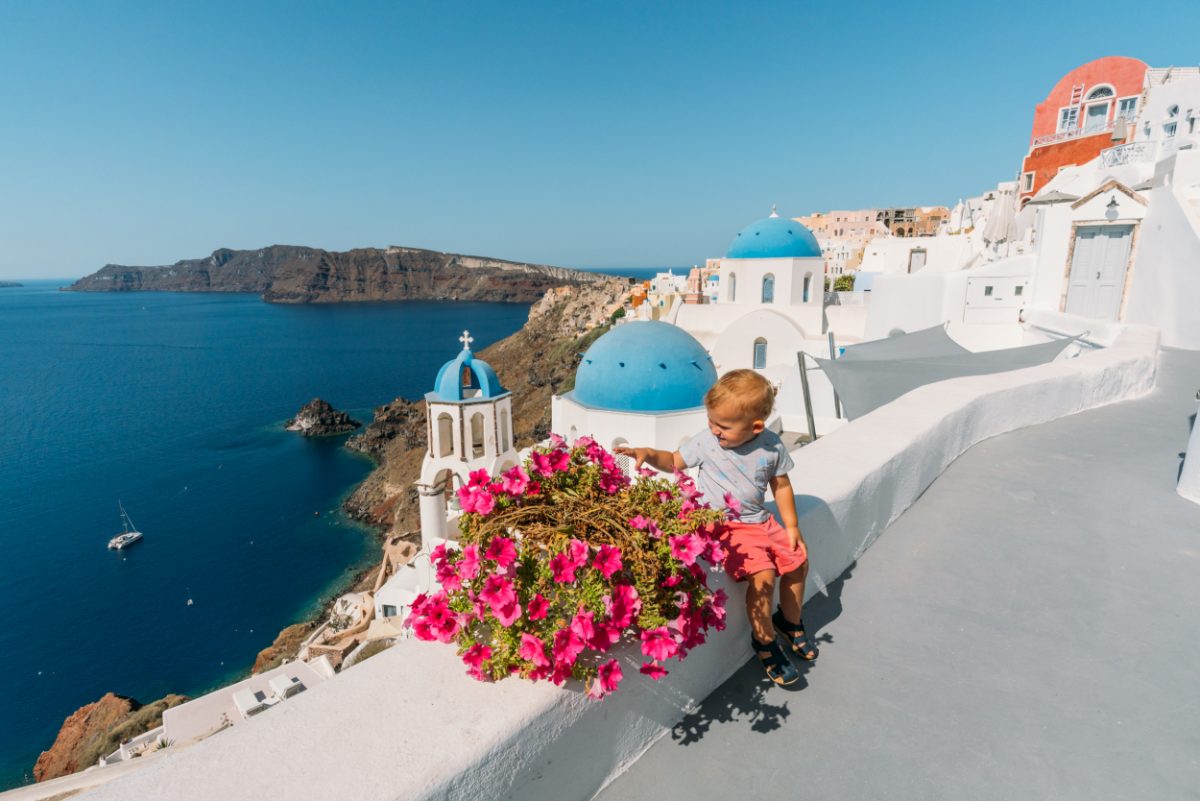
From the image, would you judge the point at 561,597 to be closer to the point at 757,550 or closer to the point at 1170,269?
the point at 757,550

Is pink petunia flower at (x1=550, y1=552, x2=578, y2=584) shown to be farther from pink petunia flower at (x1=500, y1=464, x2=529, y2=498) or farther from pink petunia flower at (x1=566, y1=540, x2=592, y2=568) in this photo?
pink petunia flower at (x1=500, y1=464, x2=529, y2=498)

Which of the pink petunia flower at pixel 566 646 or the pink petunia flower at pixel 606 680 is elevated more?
the pink petunia flower at pixel 566 646

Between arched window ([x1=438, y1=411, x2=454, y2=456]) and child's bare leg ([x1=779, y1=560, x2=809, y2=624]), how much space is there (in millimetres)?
12182

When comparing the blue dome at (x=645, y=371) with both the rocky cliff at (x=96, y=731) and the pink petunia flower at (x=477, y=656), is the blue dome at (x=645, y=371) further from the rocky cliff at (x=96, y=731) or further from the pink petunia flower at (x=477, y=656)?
the rocky cliff at (x=96, y=731)

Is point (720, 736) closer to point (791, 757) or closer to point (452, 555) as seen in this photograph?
point (791, 757)

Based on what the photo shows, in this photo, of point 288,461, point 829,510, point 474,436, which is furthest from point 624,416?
point 288,461

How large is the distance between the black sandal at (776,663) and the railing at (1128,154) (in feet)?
70.0

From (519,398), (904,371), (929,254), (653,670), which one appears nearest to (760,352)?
(904,371)

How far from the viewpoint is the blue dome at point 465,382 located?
45.4 feet

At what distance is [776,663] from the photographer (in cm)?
240

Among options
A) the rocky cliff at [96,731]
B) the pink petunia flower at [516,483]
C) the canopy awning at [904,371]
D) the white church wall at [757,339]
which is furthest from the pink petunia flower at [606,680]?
the rocky cliff at [96,731]

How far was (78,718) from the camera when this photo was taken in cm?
1798

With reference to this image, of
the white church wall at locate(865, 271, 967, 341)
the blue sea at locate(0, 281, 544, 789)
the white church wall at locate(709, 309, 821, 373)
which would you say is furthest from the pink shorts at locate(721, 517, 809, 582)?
the blue sea at locate(0, 281, 544, 789)

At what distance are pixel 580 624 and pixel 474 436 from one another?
12.8 m
